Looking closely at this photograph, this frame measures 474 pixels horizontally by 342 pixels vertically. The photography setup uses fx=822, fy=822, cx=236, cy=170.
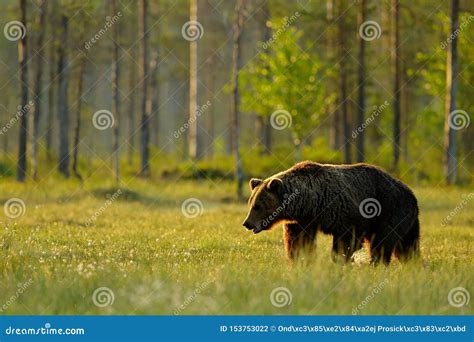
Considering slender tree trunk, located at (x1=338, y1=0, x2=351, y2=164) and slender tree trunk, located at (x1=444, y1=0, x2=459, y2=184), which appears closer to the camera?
slender tree trunk, located at (x1=444, y1=0, x2=459, y2=184)

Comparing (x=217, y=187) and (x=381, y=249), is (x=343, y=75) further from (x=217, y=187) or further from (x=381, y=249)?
(x=381, y=249)

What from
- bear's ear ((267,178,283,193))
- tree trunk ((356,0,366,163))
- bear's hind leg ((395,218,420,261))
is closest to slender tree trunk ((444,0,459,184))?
tree trunk ((356,0,366,163))

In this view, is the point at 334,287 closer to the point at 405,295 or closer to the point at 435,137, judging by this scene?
the point at 405,295

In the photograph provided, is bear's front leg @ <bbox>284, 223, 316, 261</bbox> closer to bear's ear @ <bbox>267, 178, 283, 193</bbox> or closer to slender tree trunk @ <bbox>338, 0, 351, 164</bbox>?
bear's ear @ <bbox>267, 178, 283, 193</bbox>

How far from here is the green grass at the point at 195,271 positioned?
9.26 meters

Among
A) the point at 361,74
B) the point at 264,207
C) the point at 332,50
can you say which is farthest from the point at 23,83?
the point at 264,207

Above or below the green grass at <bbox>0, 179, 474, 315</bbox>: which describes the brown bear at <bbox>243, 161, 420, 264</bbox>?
above

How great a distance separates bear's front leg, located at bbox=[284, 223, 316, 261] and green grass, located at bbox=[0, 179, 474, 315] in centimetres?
23

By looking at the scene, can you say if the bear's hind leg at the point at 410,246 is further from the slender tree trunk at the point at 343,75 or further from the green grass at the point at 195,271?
the slender tree trunk at the point at 343,75

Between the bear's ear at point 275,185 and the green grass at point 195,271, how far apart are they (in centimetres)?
110

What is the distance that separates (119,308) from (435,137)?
128ft

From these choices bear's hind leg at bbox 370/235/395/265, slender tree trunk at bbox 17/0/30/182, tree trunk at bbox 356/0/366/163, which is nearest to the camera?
bear's hind leg at bbox 370/235/395/265

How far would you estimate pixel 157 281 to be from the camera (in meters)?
9.94

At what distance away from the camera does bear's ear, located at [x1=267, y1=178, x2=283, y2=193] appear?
39.0 ft
